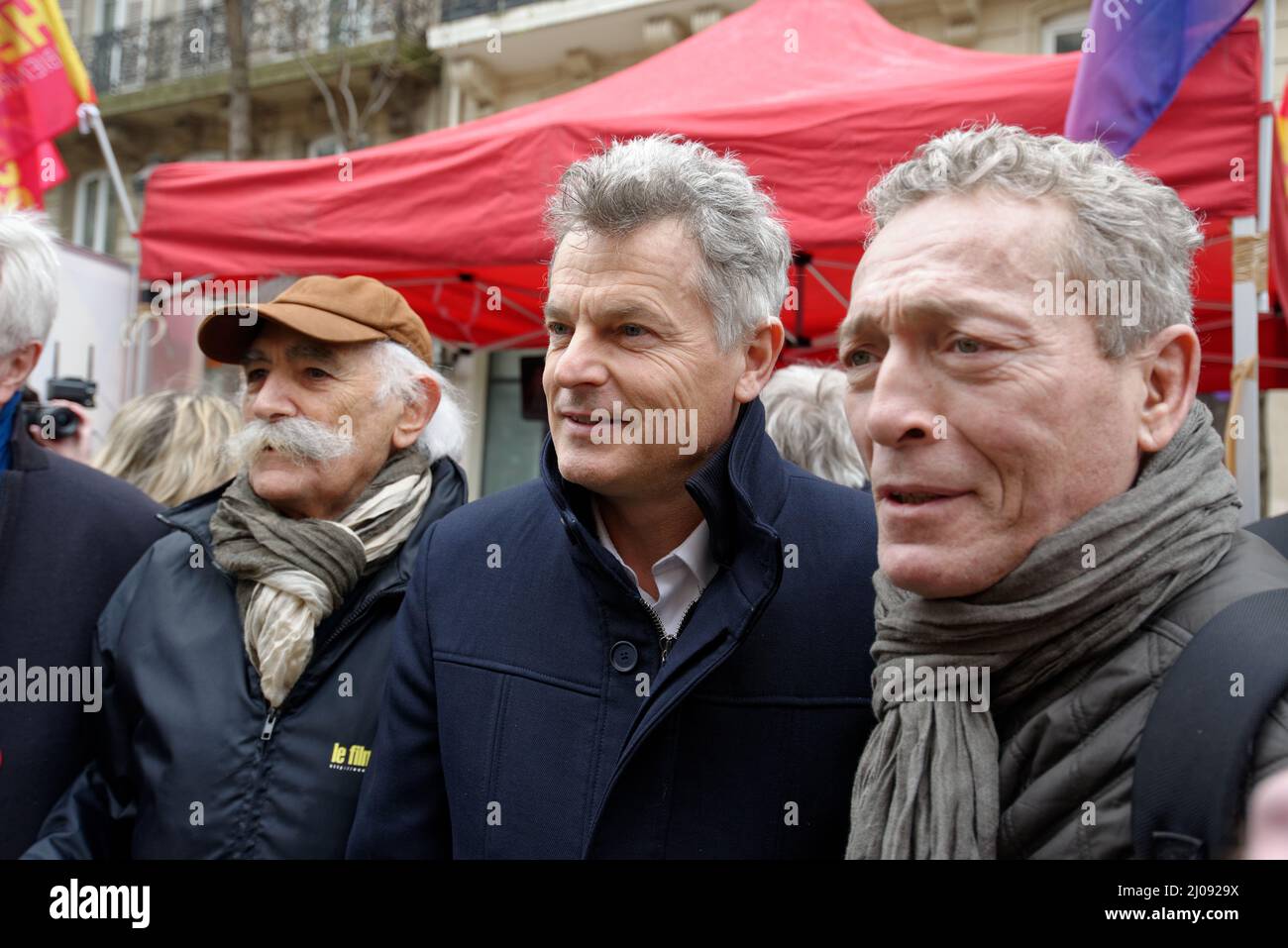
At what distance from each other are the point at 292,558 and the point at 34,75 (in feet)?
12.2

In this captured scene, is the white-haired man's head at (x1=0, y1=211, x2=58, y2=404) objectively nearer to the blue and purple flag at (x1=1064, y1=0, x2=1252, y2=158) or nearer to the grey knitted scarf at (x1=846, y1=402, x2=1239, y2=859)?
the grey knitted scarf at (x1=846, y1=402, x2=1239, y2=859)

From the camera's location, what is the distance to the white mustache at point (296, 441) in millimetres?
2148

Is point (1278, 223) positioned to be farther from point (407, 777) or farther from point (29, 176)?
point (29, 176)

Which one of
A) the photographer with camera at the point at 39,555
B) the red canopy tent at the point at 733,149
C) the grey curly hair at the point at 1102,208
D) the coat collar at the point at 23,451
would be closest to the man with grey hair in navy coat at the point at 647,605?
the grey curly hair at the point at 1102,208

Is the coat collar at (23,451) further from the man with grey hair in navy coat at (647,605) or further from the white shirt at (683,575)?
the white shirt at (683,575)

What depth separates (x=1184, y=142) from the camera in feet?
10.0

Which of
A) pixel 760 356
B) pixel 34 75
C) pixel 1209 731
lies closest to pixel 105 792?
pixel 760 356

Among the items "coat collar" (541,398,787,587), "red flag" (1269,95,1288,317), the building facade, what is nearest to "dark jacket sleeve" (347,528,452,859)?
"coat collar" (541,398,787,587)

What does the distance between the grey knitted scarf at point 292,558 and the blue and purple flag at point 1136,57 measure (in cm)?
224

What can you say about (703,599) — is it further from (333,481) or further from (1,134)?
(1,134)

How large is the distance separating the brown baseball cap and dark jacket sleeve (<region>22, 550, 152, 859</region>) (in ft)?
2.10

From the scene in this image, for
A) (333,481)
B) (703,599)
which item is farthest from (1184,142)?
(333,481)

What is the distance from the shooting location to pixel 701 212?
166 centimetres

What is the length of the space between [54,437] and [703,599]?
3084 millimetres
